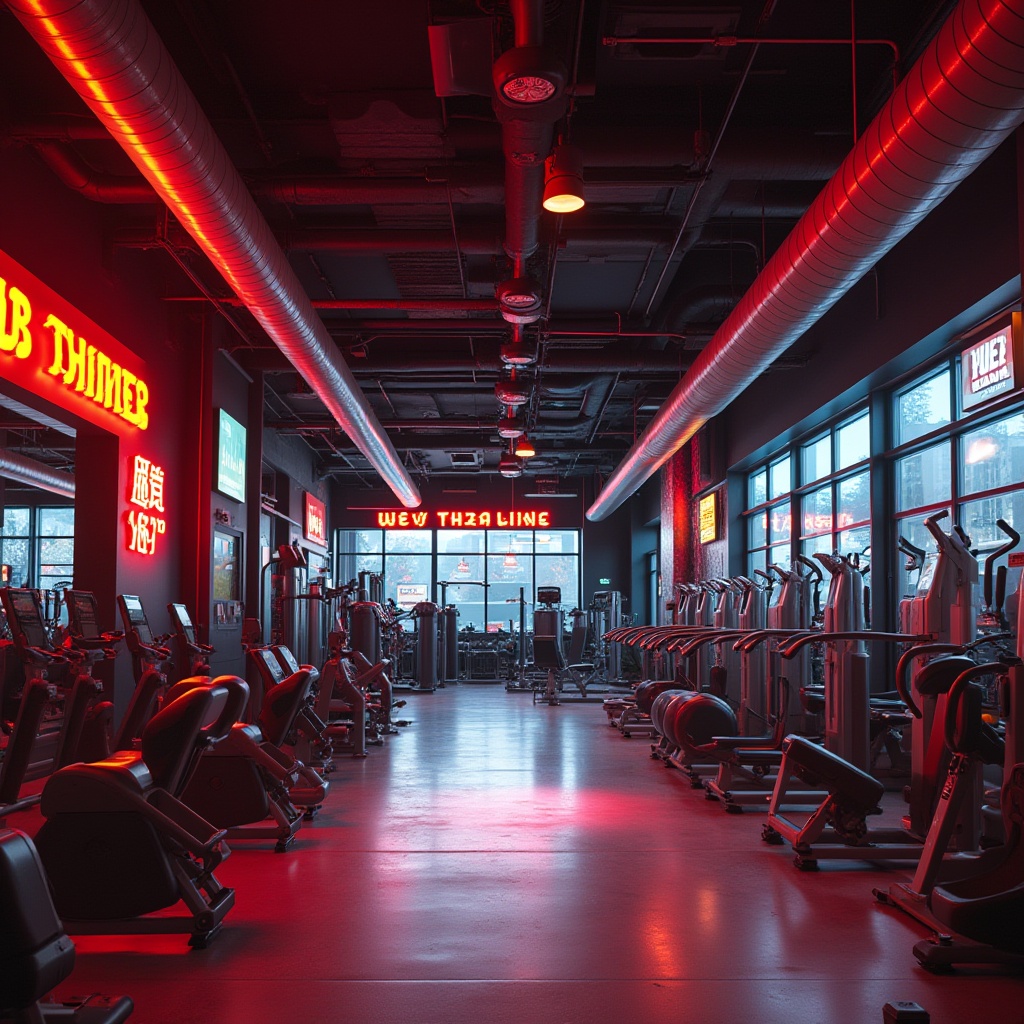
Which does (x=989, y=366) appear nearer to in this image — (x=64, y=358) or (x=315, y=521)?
(x=64, y=358)

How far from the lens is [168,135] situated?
4715mm

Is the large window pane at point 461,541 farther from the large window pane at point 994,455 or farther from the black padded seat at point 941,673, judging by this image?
the black padded seat at point 941,673

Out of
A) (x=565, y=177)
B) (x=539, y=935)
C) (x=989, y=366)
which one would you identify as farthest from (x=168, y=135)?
(x=989, y=366)

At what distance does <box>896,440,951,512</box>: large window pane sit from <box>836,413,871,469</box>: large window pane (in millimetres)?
472

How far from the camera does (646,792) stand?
22.2ft

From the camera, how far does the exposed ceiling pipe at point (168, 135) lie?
388 cm

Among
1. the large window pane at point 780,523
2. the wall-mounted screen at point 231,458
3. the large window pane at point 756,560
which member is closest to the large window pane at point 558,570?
the large window pane at point 756,560

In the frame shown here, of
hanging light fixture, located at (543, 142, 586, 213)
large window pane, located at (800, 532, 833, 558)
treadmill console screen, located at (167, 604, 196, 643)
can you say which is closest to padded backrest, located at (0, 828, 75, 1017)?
hanging light fixture, located at (543, 142, 586, 213)

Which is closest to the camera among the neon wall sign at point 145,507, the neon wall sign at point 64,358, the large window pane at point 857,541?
the neon wall sign at point 64,358

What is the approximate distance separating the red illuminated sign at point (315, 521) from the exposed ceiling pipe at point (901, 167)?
1152 cm

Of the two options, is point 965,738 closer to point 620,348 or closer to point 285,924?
point 285,924

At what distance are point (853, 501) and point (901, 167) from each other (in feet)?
18.4

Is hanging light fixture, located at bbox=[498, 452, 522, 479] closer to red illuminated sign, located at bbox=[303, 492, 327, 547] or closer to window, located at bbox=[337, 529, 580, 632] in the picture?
red illuminated sign, located at bbox=[303, 492, 327, 547]

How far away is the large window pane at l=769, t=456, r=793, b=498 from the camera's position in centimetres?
1180
